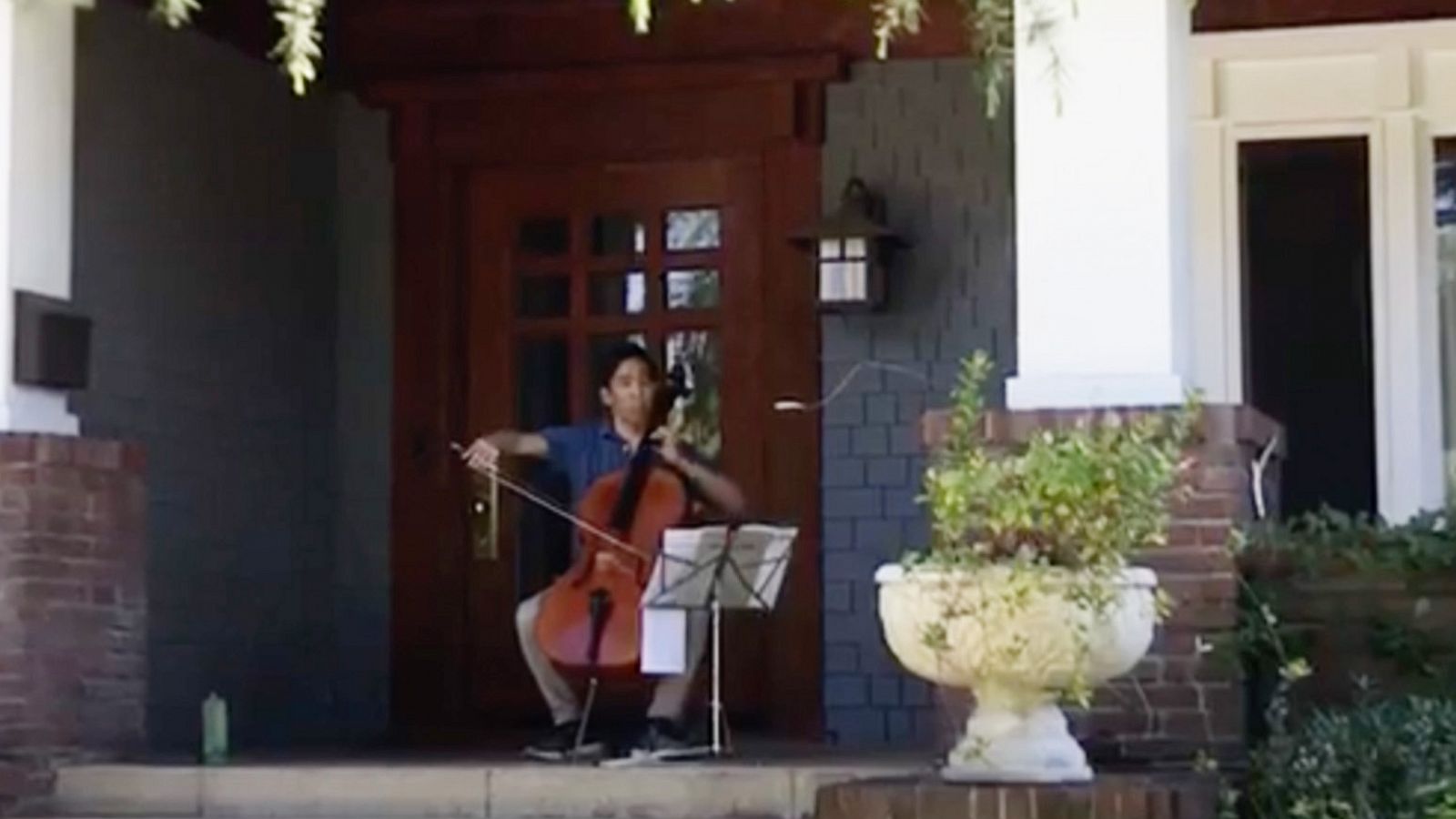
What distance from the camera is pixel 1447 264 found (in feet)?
28.2

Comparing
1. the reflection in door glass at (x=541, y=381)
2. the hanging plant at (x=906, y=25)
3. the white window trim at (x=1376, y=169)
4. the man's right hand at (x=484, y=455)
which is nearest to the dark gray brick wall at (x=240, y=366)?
the reflection in door glass at (x=541, y=381)

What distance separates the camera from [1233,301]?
28.4 ft

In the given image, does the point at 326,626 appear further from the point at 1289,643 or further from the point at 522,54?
the point at 1289,643

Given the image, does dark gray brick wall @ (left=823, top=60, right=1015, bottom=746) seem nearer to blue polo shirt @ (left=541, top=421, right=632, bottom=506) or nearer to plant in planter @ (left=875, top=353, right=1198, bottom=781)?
blue polo shirt @ (left=541, top=421, right=632, bottom=506)

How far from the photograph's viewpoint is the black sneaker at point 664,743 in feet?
24.1

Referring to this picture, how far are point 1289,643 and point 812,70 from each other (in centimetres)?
289

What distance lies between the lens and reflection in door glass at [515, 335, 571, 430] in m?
9.04

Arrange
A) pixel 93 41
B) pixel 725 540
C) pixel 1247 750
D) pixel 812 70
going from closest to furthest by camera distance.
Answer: pixel 1247 750
pixel 725 540
pixel 93 41
pixel 812 70

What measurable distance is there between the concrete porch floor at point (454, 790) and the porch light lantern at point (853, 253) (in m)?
1.85

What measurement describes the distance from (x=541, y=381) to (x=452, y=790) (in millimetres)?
2441

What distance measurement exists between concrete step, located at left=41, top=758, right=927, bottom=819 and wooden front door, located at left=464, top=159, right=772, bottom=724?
1.87 meters

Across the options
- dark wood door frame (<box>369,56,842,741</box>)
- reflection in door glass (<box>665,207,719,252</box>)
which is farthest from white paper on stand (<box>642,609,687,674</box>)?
reflection in door glass (<box>665,207,719,252</box>)

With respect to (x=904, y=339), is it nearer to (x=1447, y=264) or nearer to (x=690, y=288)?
(x=690, y=288)

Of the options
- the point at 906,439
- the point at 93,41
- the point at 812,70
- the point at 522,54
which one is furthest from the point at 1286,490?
the point at 93,41
